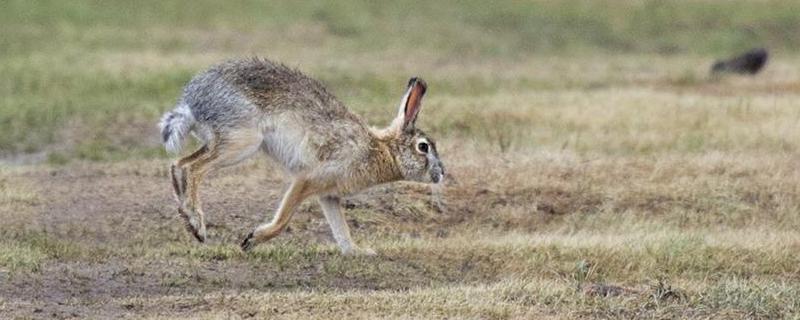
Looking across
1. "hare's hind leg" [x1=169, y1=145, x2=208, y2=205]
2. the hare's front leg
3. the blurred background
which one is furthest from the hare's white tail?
the blurred background

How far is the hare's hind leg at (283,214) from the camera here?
34.0ft

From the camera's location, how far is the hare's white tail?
422 inches

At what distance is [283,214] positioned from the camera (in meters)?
10.4

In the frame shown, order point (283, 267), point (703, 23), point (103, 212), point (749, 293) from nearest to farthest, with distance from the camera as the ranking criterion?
point (749, 293) → point (283, 267) → point (103, 212) → point (703, 23)

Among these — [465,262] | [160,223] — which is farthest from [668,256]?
[160,223]

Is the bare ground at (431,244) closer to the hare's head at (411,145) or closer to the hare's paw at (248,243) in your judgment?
the hare's paw at (248,243)

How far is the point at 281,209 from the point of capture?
10375 millimetres

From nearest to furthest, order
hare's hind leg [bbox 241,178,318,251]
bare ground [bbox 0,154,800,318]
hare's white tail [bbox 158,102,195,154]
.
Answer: bare ground [bbox 0,154,800,318] < hare's hind leg [bbox 241,178,318,251] < hare's white tail [bbox 158,102,195,154]

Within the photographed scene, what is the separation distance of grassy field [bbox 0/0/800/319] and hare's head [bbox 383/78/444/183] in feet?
1.97

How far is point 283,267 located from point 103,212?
245 cm

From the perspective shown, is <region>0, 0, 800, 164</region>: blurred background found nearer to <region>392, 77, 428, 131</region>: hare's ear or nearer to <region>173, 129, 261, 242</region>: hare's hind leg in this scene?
<region>392, 77, 428, 131</region>: hare's ear

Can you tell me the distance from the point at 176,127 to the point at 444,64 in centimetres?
1661

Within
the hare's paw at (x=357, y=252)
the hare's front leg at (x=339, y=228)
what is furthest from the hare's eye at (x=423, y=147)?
the hare's paw at (x=357, y=252)

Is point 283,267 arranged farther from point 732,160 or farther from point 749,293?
point 732,160
